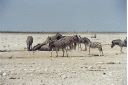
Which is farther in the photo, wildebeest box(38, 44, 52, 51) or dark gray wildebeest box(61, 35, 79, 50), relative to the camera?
wildebeest box(38, 44, 52, 51)

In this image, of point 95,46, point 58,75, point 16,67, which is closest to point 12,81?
point 58,75

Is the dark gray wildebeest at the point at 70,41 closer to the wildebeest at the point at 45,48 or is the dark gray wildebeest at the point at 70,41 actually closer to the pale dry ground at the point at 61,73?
the wildebeest at the point at 45,48

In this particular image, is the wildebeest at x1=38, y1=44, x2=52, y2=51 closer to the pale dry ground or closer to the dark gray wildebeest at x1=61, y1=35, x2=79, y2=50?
the dark gray wildebeest at x1=61, y1=35, x2=79, y2=50

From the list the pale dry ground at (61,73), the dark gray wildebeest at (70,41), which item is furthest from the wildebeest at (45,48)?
the pale dry ground at (61,73)

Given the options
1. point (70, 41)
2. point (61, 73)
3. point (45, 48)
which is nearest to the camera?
point (61, 73)

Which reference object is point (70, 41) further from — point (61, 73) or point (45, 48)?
point (61, 73)

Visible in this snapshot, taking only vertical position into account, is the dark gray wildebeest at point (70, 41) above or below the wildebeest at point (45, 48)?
above

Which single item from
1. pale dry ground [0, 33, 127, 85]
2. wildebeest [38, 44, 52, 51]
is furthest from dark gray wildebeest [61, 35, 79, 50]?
pale dry ground [0, 33, 127, 85]

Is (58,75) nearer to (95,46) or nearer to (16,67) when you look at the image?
(16,67)

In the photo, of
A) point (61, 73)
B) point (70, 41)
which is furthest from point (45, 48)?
point (61, 73)

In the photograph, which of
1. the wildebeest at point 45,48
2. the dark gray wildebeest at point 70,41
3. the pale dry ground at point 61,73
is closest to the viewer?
the pale dry ground at point 61,73

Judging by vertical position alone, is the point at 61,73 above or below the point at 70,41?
below

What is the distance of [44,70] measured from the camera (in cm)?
900

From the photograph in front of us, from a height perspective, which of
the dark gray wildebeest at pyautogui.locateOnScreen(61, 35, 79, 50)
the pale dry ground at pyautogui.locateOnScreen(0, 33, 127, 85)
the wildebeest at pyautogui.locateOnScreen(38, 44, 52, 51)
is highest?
the dark gray wildebeest at pyautogui.locateOnScreen(61, 35, 79, 50)
